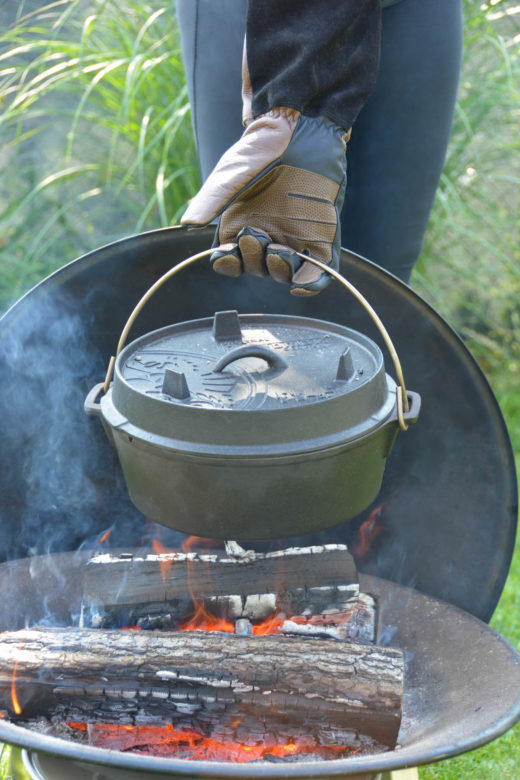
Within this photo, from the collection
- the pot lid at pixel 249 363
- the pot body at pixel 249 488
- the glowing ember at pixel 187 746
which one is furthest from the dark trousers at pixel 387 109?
the glowing ember at pixel 187 746

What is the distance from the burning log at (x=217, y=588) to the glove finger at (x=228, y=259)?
0.65 metres

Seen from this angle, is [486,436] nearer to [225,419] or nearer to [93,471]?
[225,419]

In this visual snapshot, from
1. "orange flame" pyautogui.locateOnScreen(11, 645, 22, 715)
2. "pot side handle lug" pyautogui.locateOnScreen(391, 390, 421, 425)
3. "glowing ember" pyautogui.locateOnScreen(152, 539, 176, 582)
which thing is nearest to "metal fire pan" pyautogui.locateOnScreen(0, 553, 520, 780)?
"orange flame" pyautogui.locateOnScreen(11, 645, 22, 715)

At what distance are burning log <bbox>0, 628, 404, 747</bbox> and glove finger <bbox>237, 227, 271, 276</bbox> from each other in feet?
2.27

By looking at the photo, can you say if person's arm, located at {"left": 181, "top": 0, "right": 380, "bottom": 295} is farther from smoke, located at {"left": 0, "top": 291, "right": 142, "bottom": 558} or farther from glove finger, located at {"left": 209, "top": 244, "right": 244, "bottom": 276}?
smoke, located at {"left": 0, "top": 291, "right": 142, "bottom": 558}

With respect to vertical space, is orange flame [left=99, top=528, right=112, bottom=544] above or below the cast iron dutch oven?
below

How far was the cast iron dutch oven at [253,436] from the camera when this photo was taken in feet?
3.78

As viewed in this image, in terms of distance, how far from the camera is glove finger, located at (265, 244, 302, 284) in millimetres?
1286

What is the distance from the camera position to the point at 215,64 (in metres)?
1.74

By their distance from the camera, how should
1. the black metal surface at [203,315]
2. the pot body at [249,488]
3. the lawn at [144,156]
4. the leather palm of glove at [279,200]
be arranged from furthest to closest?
the lawn at [144,156] < the black metal surface at [203,315] < the leather palm of glove at [279,200] < the pot body at [249,488]

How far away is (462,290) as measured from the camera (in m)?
3.76

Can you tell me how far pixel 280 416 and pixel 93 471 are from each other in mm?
850

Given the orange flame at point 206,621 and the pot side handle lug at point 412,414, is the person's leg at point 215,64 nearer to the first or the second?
the pot side handle lug at point 412,414

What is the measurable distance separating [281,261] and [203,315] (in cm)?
57
